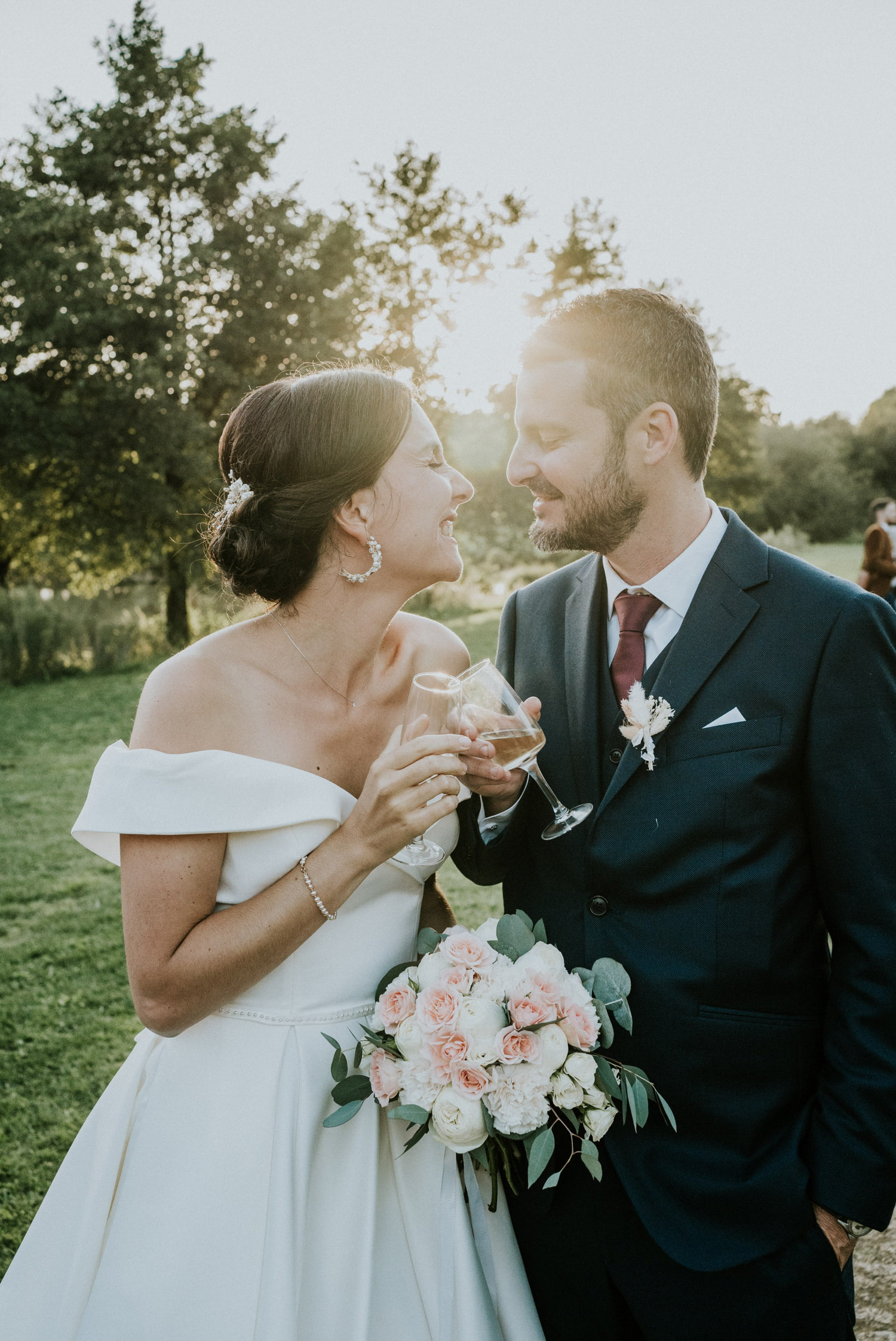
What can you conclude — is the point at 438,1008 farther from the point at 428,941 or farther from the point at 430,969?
the point at 428,941

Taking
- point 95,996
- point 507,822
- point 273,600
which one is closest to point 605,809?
point 507,822

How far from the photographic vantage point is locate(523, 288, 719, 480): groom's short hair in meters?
2.56

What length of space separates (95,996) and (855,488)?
62.7 m

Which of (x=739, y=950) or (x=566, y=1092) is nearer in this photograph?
(x=566, y=1092)

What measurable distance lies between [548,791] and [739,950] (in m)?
0.60

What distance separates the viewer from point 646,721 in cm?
222

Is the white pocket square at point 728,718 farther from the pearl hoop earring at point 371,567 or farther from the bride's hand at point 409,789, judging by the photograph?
the pearl hoop earring at point 371,567

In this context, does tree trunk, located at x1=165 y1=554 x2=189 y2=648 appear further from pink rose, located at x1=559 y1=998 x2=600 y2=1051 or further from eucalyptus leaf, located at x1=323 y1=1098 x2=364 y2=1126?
pink rose, located at x1=559 y1=998 x2=600 y2=1051

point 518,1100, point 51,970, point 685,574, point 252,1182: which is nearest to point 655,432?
point 685,574

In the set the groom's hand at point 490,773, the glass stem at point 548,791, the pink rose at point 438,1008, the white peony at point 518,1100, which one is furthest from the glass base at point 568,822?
the white peony at point 518,1100

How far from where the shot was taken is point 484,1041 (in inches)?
77.7

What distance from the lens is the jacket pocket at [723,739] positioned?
2154mm

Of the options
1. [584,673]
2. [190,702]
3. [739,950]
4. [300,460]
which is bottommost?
[739,950]

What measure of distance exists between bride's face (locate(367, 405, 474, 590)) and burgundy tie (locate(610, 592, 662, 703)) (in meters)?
0.52
